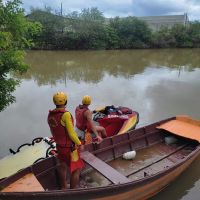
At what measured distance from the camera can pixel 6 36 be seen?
4.65m

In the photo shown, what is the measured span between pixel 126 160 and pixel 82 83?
29.0 feet

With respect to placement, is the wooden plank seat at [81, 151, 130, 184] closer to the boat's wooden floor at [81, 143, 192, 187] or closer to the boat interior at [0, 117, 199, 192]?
the boat interior at [0, 117, 199, 192]

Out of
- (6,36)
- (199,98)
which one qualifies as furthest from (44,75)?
(6,36)

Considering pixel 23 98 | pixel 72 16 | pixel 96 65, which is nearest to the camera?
pixel 23 98

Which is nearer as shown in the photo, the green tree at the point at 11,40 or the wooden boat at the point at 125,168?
the wooden boat at the point at 125,168

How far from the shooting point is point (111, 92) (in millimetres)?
13555

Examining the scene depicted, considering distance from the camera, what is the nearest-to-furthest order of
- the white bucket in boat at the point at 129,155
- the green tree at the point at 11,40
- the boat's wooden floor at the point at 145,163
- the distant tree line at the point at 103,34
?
the green tree at the point at 11,40
the boat's wooden floor at the point at 145,163
the white bucket in boat at the point at 129,155
the distant tree line at the point at 103,34

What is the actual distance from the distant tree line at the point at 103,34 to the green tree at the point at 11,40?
24.4 m

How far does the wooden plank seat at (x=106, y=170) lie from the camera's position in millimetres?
5052

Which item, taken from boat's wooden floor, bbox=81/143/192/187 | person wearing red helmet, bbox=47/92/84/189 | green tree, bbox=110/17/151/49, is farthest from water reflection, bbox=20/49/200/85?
person wearing red helmet, bbox=47/92/84/189

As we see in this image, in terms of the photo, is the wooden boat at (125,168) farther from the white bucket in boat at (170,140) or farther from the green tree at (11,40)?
the green tree at (11,40)

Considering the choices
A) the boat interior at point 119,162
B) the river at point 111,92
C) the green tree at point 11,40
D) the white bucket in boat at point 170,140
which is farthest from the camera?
the river at point 111,92

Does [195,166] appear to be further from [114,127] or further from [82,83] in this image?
[82,83]

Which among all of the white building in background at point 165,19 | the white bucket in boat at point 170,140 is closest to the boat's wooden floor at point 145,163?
the white bucket in boat at point 170,140
